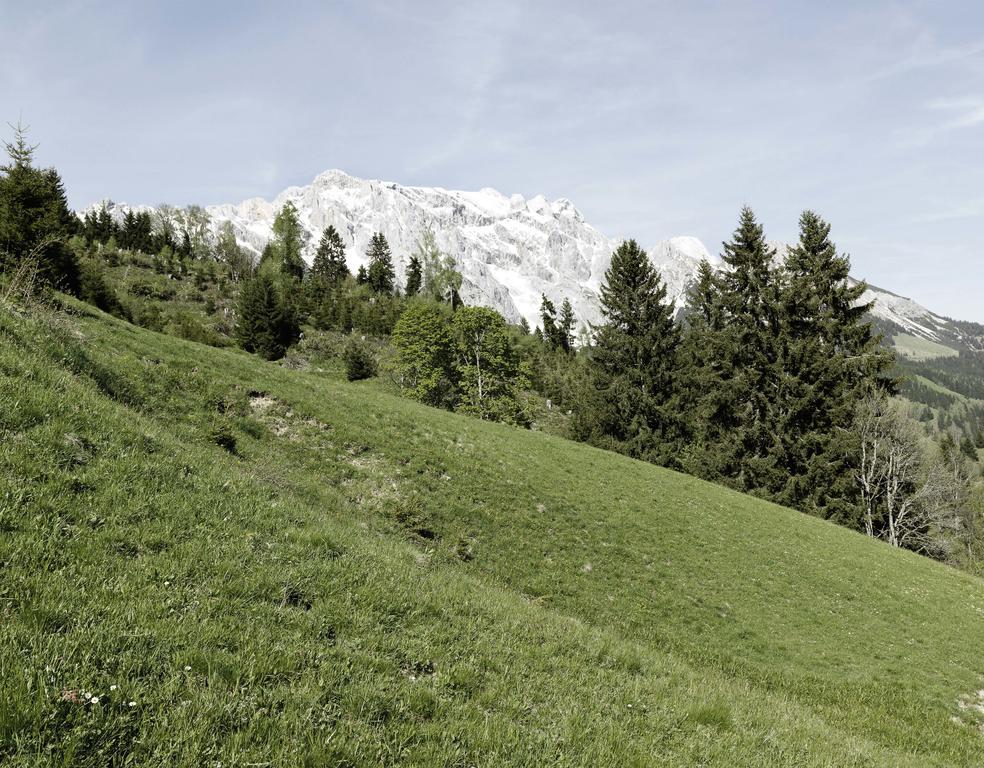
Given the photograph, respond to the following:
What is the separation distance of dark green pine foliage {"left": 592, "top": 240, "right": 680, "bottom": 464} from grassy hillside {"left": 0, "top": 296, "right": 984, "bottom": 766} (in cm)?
3037

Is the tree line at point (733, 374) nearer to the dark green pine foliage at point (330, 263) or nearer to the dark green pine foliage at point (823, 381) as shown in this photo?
the dark green pine foliage at point (823, 381)

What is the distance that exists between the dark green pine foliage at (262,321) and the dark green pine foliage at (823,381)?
6223cm

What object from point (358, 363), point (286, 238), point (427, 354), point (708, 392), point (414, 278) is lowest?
point (358, 363)

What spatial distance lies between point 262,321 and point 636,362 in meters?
50.7

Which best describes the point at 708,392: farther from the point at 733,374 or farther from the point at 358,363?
the point at 358,363

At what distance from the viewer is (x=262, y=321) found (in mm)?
69188

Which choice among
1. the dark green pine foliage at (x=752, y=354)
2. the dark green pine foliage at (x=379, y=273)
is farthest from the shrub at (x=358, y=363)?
the dark green pine foliage at (x=379, y=273)

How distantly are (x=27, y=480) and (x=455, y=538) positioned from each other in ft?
40.1

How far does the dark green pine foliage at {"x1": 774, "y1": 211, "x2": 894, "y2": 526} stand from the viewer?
44.6 m

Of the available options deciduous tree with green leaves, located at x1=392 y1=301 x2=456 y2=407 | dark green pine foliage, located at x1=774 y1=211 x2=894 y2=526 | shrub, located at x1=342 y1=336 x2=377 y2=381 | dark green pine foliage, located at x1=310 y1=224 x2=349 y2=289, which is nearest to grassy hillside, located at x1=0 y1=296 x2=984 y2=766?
dark green pine foliage, located at x1=774 y1=211 x2=894 y2=526

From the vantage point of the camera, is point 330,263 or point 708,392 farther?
point 330,263

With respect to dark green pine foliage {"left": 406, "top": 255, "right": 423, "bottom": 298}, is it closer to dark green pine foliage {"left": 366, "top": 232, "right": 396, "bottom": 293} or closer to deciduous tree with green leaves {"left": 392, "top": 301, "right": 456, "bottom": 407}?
dark green pine foliage {"left": 366, "top": 232, "right": 396, "bottom": 293}

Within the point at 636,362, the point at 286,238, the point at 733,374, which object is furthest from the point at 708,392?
the point at 286,238

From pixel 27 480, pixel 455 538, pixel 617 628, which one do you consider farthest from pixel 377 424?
pixel 27 480
